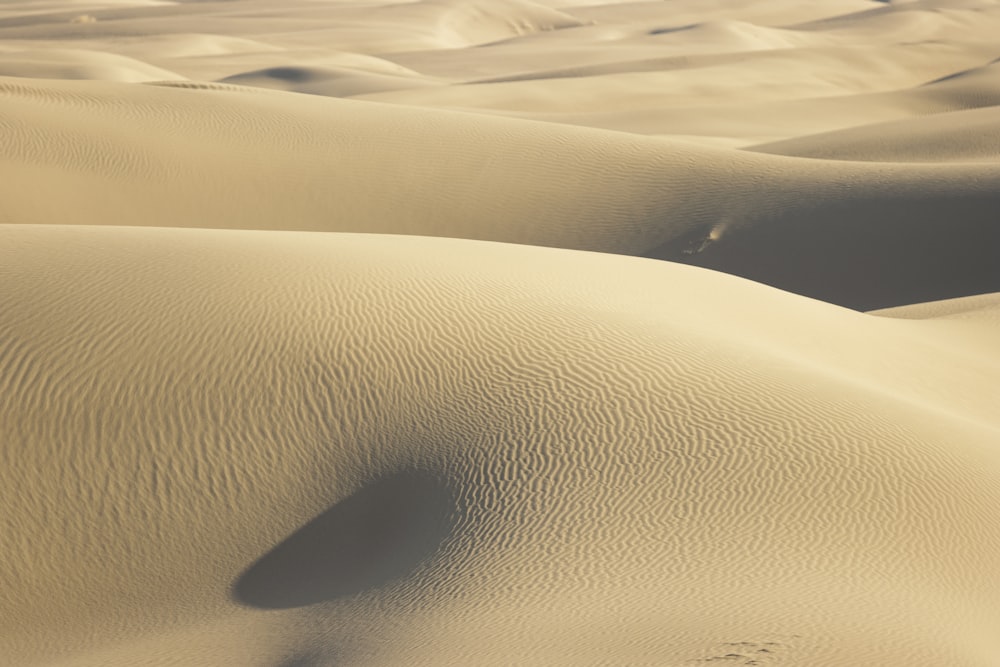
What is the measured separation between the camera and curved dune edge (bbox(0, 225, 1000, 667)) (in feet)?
13.7

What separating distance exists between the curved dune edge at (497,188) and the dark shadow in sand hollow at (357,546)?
726cm

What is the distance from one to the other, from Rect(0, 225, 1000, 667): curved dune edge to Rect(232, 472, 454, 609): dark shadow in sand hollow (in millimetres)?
13

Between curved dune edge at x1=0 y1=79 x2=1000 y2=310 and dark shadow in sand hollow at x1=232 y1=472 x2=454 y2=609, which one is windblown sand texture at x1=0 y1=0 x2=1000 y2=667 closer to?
dark shadow in sand hollow at x1=232 y1=472 x2=454 y2=609

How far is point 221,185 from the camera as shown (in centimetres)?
1277

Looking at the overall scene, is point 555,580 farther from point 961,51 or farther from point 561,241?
point 961,51

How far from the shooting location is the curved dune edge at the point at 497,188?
1161cm

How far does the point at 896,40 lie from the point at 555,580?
46.6 metres

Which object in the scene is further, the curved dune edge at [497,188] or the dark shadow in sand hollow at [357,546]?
the curved dune edge at [497,188]

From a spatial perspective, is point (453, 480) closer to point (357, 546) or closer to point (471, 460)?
point (471, 460)

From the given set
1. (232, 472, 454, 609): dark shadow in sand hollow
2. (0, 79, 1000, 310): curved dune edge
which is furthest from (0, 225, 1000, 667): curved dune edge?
(0, 79, 1000, 310): curved dune edge

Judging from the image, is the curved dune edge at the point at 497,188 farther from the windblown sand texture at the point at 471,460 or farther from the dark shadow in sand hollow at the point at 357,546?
the dark shadow in sand hollow at the point at 357,546

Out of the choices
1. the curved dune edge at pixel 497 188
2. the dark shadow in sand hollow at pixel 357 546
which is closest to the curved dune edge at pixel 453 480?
the dark shadow in sand hollow at pixel 357 546

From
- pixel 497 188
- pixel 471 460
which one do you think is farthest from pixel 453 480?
pixel 497 188

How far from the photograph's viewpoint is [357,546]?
511 centimetres
